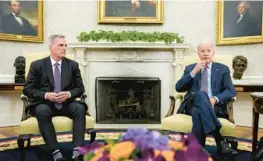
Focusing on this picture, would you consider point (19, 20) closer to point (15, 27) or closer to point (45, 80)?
point (15, 27)

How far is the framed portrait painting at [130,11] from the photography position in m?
6.00

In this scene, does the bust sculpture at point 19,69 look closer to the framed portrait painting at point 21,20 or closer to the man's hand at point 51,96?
the framed portrait painting at point 21,20

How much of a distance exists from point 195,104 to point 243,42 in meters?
2.88

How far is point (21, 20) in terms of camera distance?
574 cm

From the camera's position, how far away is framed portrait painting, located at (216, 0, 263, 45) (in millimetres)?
5535

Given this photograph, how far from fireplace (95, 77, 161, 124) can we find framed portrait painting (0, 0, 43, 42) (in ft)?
4.74

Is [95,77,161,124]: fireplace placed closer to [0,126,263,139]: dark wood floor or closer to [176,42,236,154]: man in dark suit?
[0,126,263,139]: dark wood floor

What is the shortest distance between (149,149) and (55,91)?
244 cm

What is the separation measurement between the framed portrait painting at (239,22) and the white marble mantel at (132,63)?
2.41 ft

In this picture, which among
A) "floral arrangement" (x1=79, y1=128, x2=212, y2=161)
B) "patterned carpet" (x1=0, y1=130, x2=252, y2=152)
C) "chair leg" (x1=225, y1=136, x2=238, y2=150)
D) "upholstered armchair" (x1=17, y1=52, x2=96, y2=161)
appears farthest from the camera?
"patterned carpet" (x1=0, y1=130, x2=252, y2=152)

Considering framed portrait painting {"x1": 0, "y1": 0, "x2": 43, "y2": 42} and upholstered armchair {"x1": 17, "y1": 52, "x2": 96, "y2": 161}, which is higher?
framed portrait painting {"x1": 0, "y1": 0, "x2": 43, "y2": 42}

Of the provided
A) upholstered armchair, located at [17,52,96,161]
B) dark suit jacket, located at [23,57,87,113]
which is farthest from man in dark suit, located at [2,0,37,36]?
upholstered armchair, located at [17,52,96,161]

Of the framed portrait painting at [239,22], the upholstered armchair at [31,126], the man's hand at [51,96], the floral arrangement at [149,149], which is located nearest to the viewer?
the floral arrangement at [149,149]

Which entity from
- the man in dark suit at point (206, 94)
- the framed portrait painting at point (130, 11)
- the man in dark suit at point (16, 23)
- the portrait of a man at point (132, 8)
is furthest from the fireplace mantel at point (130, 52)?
the man in dark suit at point (206, 94)
